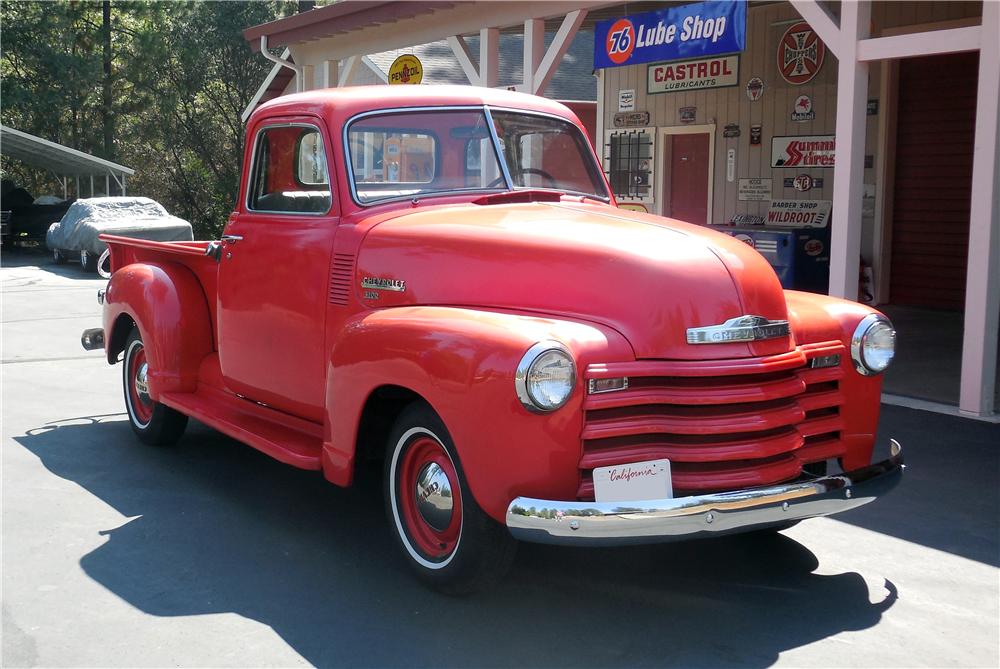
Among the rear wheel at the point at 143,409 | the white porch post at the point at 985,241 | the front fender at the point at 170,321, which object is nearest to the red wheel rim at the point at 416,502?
the front fender at the point at 170,321

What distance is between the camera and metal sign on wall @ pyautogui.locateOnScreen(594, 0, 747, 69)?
9.39 meters

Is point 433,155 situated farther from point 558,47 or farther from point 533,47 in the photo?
point 533,47

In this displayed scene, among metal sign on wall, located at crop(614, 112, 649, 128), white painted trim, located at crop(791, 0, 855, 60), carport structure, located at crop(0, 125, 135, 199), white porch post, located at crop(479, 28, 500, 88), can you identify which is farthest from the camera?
carport structure, located at crop(0, 125, 135, 199)

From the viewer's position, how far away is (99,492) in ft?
17.7

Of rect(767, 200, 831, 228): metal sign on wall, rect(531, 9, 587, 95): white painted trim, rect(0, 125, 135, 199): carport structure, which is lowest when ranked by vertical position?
rect(767, 200, 831, 228): metal sign on wall

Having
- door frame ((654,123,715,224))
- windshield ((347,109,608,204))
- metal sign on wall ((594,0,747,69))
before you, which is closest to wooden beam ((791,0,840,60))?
metal sign on wall ((594,0,747,69))

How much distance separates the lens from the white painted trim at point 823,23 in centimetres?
759

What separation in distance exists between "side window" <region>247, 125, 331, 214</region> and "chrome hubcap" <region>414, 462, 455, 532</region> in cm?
151

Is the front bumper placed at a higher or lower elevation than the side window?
lower

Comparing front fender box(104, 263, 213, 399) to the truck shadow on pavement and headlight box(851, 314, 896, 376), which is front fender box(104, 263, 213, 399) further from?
headlight box(851, 314, 896, 376)

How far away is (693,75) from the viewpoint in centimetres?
1426

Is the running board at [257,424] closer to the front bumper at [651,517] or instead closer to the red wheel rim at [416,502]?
the red wheel rim at [416,502]

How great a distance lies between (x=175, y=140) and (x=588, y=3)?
22.1 metres

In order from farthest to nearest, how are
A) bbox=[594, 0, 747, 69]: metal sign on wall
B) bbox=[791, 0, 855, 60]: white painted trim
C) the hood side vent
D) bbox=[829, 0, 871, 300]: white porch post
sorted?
bbox=[594, 0, 747, 69]: metal sign on wall
bbox=[791, 0, 855, 60]: white painted trim
bbox=[829, 0, 871, 300]: white porch post
the hood side vent
